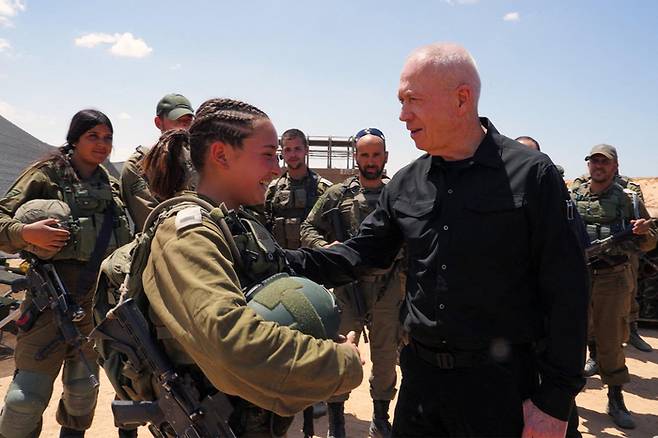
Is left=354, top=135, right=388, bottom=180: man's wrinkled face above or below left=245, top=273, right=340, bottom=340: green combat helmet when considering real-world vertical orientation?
above

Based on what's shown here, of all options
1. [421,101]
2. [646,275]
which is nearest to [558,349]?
[421,101]

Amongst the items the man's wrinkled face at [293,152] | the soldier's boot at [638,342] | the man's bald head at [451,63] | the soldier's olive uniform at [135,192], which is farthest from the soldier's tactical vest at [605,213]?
the soldier's olive uniform at [135,192]

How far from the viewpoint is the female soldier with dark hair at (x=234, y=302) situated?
139 centimetres

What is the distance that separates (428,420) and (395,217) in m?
0.88

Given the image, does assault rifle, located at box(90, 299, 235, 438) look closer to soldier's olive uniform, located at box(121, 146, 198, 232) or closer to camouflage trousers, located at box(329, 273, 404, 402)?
soldier's olive uniform, located at box(121, 146, 198, 232)

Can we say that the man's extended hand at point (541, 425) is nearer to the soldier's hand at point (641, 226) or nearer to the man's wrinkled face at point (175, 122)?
the man's wrinkled face at point (175, 122)

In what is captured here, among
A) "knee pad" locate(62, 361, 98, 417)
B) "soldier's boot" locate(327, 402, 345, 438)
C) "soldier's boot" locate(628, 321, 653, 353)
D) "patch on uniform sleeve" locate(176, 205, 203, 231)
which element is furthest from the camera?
"soldier's boot" locate(628, 321, 653, 353)

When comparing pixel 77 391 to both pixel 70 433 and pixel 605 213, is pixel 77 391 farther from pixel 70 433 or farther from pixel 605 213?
pixel 605 213

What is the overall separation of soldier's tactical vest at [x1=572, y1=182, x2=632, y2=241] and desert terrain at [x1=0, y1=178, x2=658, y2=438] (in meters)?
1.76

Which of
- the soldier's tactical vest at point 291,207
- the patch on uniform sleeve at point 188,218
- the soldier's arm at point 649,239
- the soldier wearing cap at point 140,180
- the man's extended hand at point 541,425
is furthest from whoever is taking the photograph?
the soldier's tactical vest at point 291,207

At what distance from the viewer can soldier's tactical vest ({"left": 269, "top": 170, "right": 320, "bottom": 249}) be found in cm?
540

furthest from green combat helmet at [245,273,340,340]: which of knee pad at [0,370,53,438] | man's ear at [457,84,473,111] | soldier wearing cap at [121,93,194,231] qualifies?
soldier wearing cap at [121,93,194,231]

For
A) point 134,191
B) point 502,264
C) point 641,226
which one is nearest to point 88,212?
point 134,191

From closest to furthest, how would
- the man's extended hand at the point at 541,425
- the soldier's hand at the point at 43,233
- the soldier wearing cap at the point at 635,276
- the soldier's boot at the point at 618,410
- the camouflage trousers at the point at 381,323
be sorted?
the man's extended hand at the point at 541,425
the soldier's hand at the point at 43,233
the camouflage trousers at the point at 381,323
the soldier's boot at the point at 618,410
the soldier wearing cap at the point at 635,276
